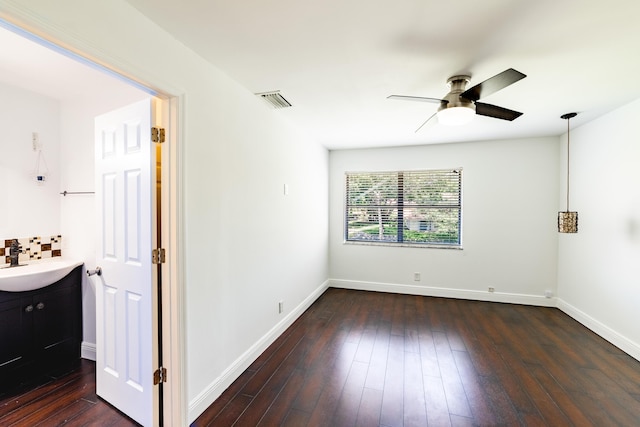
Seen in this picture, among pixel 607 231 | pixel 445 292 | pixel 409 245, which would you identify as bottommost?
pixel 445 292

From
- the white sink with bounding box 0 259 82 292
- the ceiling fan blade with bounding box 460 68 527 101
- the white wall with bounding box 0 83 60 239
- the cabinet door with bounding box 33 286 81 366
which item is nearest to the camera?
the ceiling fan blade with bounding box 460 68 527 101

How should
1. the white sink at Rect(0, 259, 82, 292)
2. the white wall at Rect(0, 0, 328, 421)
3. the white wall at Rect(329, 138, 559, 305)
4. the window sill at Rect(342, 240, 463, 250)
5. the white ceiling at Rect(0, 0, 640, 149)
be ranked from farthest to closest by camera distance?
the window sill at Rect(342, 240, 463, 250)
the white wall at Rect(329, 138, 559, 305)
the white sink at Rect(0, 259, 82, 292)
the white ceiling at Rect(0, 0, 640, 149)
the white wall at Rect(0, 0, 328, 421)

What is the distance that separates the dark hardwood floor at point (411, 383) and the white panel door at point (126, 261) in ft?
0.79

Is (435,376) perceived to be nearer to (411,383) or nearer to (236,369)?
(411,383)

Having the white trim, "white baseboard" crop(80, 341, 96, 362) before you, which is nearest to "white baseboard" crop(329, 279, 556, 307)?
the white trim

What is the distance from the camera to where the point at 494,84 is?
191cm

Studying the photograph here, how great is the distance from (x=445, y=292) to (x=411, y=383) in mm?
2531

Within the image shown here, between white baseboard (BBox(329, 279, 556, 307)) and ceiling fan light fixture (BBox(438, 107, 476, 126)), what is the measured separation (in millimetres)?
3075

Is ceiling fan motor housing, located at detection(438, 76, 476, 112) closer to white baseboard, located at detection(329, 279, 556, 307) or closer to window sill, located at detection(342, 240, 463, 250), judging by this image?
window sill, located at detection(342, 240, 463, 250)

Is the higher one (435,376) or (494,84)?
(494,84)

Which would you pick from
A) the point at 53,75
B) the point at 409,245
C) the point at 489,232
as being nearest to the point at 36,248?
the point at 53,75

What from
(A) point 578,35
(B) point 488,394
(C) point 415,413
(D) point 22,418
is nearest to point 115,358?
(D) point 22,418

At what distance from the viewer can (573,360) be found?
2.66m

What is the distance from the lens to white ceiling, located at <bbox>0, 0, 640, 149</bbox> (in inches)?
58.6
